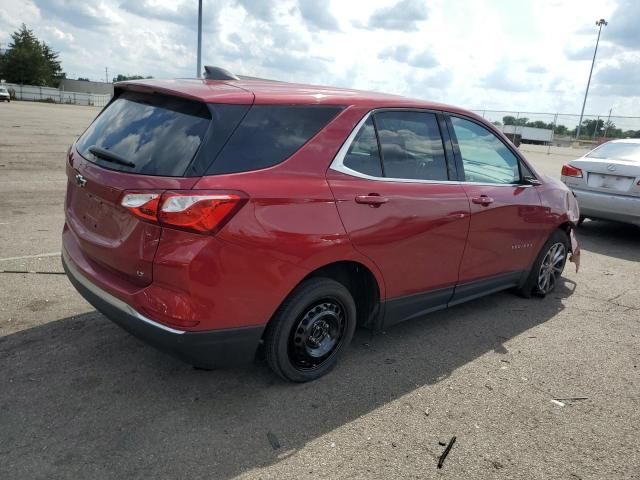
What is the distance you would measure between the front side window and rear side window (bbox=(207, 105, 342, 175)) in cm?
141

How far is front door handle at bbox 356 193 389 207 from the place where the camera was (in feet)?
10.9

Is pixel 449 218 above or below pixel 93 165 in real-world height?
below

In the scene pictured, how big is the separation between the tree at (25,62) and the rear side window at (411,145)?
89553 mm

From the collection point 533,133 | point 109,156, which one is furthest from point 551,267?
point 533,133

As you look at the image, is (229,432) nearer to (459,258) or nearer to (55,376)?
(55,376)

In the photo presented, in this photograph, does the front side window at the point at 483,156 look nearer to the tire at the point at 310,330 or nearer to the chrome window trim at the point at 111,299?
the tire at the point at 310,330

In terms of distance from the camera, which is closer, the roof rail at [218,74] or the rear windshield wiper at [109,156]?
the rear windshield wiper at [109,156]

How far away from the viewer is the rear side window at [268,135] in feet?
9.36

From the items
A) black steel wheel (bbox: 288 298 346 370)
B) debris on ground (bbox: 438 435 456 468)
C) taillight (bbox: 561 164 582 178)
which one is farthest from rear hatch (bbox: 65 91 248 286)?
taillight (bbox: 561 164 582 178)

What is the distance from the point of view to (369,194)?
11.1 feet

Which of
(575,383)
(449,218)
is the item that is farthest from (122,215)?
(575,383)

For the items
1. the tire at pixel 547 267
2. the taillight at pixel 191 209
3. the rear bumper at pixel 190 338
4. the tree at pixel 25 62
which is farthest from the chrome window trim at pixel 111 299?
the tree at pixel 25 62

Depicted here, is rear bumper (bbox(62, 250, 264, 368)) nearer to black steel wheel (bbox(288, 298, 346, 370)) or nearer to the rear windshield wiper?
black steel wheel (bbox(288, 298, 346, 370))

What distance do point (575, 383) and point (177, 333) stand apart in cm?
270
